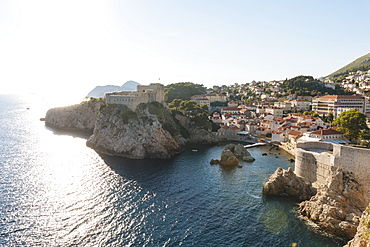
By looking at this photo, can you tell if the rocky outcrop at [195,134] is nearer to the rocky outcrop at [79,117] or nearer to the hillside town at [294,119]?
the hillside town at [294,119]

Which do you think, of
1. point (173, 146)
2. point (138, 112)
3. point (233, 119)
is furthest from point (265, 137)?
point (138, 112)

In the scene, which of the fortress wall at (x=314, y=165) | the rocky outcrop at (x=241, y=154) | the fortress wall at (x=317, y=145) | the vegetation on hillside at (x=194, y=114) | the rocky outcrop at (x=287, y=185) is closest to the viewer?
the fortress wall at (x=314, y=165)

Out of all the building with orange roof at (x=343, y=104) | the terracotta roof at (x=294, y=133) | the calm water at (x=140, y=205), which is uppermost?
the building with orange roof at (x=343, y=104)

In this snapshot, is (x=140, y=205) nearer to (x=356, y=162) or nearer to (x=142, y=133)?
(x=356, y=162)

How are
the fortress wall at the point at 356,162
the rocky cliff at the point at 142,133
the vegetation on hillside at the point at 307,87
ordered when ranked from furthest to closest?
the vegetation on hillside at the point at 307,87
the rocky cliff at the point at 142,133
the fortress wall at the point at 356,162

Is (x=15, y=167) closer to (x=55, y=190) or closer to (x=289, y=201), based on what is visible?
(x=55, y=190)

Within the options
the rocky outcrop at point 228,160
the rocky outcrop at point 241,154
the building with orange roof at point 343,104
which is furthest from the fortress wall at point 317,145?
the building with orange roof at point 343,104

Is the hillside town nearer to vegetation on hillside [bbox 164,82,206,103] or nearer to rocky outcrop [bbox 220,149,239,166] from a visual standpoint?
vegetation on hillside [bbox 164,82,206,103]

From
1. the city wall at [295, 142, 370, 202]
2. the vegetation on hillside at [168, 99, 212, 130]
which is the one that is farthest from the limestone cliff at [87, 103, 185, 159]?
the city wall at [295, 142, 370, 202]
